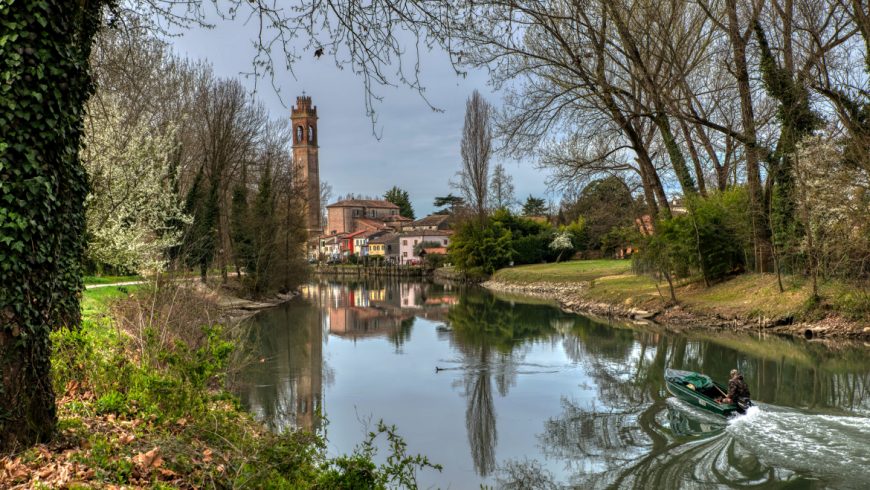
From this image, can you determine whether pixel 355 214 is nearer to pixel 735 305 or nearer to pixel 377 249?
pixel 377 249

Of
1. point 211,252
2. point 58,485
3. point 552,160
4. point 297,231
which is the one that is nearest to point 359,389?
point 58,485

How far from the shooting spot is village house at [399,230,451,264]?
81938 millimetres

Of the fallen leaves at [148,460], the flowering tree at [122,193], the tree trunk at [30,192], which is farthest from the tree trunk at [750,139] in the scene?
the fallen leaves at [148,460]

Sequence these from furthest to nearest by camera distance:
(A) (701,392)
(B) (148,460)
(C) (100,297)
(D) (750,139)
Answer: (D) (750,139)
(C) (100,297)
(A) (701,392)
(B) (148,460)

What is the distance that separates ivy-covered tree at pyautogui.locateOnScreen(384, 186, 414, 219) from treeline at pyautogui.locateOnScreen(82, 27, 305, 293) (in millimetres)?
77299

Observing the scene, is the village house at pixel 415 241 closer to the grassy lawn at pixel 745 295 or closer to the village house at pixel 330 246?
the village house at pixel 330 246

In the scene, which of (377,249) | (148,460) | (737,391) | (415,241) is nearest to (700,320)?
(737,391)

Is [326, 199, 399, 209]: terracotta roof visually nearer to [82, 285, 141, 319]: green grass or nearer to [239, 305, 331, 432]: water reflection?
[239, 305, 331, 432]: water reflection

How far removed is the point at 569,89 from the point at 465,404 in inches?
471

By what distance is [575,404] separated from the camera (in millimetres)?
13539

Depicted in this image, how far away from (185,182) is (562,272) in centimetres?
2679

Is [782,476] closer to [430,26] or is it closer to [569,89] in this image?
[430,26]

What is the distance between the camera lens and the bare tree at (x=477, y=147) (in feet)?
A: 165

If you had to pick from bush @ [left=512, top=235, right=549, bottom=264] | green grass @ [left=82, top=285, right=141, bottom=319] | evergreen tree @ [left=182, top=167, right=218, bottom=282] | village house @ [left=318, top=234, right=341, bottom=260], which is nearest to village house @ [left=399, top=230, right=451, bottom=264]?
village house @ [left=318, top=234, right=341, bottom=260]
